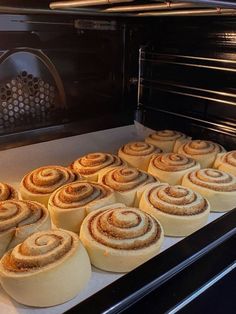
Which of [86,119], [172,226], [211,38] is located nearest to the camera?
[172,226]

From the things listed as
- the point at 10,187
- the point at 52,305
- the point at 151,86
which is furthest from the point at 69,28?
the point at 52,305

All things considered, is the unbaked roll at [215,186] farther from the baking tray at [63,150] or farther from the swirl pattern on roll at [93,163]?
the swirl pattern on roll at [93,163]

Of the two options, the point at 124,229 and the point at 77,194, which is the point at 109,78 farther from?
the point at 124,229

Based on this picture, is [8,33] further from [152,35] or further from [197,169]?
[197,169]

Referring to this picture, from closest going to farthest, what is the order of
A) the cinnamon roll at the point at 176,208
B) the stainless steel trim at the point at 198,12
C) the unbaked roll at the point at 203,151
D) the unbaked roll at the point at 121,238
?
the unbaked roll at the point at 121,238 → the cinnamon roll at the point at 176,208 → the stainless steel trim at the point at 198,12 → the unbaked roll at the point at 203,151

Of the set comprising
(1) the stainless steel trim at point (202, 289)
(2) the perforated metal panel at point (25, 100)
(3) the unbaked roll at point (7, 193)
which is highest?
(2) the perforated metal panel at point (25, 100)

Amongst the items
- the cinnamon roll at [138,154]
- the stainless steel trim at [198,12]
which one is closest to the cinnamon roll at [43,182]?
the cinnamon roll at [138,154]

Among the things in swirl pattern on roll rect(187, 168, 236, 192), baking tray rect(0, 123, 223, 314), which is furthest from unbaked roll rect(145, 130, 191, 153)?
swirl pattern on roll rect(187, 168, 236, 192)
